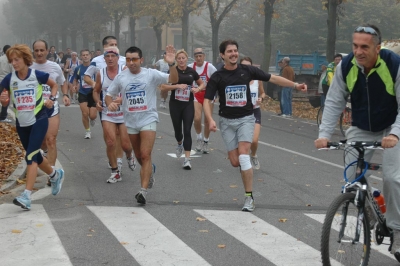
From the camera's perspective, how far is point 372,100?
570 cm

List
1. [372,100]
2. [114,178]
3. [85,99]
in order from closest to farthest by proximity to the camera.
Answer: [372,100]
[114,178]
[85,99]

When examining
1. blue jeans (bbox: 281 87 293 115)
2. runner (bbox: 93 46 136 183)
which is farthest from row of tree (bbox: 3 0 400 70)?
runner (bbox: 93 46 136 183)

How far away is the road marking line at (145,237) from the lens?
6.33 metres

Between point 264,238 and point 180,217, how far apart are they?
128 centimetres

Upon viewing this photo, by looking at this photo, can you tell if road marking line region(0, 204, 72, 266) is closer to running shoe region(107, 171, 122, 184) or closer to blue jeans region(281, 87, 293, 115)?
running shoe region(107, 171, 122, 184)

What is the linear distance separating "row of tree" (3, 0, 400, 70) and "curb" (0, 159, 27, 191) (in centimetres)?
2543

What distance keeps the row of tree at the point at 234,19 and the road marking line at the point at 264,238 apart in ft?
91.2

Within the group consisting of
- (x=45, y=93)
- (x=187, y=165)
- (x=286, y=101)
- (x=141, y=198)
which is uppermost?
(x=45, y=93)

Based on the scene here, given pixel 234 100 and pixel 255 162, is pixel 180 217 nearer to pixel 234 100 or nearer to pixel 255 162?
pixel 234 100

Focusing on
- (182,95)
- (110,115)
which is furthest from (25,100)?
(182,95)

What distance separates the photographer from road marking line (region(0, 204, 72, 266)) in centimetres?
627

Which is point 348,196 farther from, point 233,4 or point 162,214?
point 233,4

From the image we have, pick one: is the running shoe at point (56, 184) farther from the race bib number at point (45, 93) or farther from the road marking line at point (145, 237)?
the race bib number at point (45, 93)

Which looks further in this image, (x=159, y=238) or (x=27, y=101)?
(x=27, y=101)
